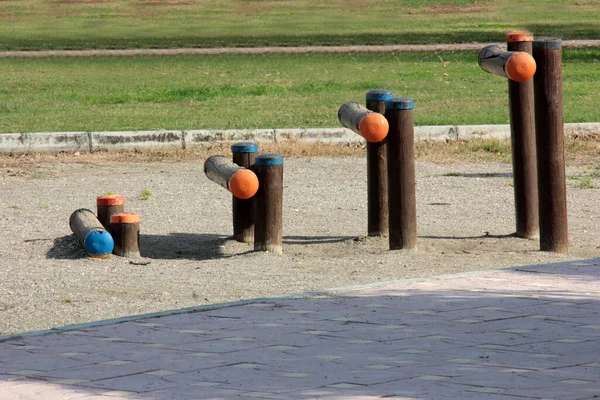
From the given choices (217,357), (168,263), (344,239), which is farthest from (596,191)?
(217,357)

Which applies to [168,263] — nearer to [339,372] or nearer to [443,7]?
[339,372]

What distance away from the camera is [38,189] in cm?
1097

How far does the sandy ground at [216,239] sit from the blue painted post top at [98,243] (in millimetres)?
66

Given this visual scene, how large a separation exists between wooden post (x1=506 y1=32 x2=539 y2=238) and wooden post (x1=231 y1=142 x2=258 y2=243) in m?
1.81

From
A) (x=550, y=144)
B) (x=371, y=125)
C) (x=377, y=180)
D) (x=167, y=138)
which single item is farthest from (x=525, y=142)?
(x=167, y=138)

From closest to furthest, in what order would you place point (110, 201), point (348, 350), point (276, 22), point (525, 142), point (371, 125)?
point (348, 350) < point (371, 125) < point (110, 201) < point (525, 142) < point (276, 22)

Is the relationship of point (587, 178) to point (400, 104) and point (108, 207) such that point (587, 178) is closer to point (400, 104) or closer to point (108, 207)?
point (400, 104)

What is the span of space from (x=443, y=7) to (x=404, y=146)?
30799mm

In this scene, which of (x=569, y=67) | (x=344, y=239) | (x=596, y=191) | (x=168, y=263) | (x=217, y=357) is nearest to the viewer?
(x=217, y=357)

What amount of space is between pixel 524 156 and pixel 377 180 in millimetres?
1031

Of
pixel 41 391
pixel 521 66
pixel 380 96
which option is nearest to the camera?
pixel 41 391

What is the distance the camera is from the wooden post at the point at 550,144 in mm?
7703

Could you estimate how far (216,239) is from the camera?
8.77 m

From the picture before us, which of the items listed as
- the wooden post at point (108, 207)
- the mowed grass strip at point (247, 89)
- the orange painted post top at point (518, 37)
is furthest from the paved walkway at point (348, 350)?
the mowed grass strip at point (247, 89)
